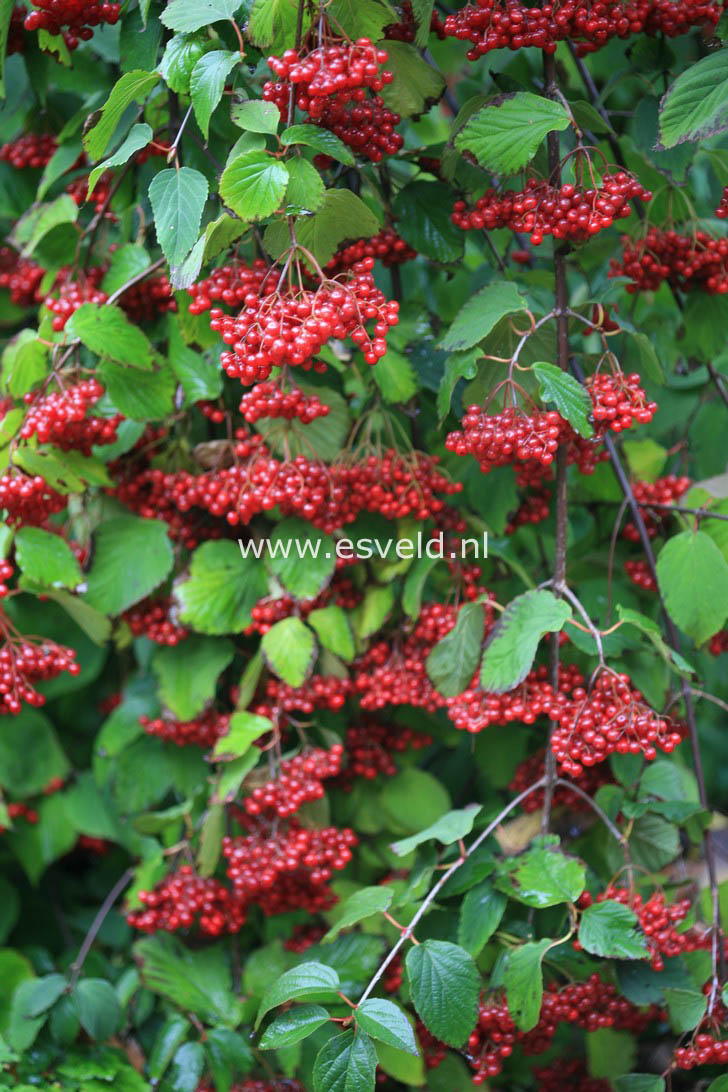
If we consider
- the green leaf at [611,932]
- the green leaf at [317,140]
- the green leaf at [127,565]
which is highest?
the green leaf at [317,140]

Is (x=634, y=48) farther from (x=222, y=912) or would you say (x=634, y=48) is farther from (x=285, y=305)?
(x=222, y=912)

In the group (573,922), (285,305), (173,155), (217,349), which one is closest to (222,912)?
(573,922)

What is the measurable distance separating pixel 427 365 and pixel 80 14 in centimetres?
64

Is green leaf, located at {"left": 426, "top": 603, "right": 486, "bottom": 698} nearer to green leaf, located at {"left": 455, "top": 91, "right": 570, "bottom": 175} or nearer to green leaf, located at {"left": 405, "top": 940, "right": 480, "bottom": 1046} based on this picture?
green leaf, located at {"left": 405, "top": 940, "right": 480, "bottom": 1046}

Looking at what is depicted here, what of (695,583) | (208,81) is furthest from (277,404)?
(695,583)

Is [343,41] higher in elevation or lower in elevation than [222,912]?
higher

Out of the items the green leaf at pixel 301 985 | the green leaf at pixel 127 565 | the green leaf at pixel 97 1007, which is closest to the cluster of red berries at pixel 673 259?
the green leaf at pixel 127 565

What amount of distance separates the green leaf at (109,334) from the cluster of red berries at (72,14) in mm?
357

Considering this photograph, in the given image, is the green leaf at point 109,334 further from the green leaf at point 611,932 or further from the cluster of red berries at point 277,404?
the green leaf at point 611,932

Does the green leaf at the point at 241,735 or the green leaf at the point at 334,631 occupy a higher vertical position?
the green leaf at the point at 334,631

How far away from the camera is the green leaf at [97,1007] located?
1.69 meters

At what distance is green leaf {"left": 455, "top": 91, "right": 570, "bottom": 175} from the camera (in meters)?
1.18

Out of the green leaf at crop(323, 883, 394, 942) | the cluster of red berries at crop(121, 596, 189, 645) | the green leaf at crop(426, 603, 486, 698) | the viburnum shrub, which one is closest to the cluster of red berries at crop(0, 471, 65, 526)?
the viburnum shrub

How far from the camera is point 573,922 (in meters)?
1.26
